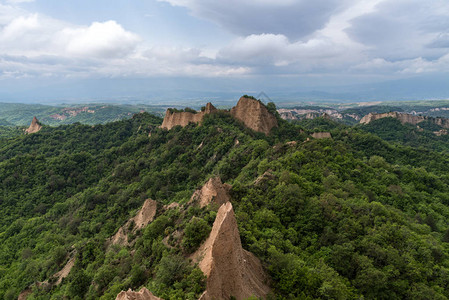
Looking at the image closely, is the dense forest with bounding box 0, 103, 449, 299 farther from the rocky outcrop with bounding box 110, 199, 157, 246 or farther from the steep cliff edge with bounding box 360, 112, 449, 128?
the steep cliff edge with bounding box 360, 112, 449, 128

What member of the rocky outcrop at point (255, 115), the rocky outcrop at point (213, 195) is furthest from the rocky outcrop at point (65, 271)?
the rocky outcrop at point (255, 115)

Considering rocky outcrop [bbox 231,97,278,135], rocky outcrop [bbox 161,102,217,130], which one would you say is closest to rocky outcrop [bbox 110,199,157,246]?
rocky outcrop [bbox 231,97,278,135]

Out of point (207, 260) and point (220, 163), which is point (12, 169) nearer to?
point (220, 163)

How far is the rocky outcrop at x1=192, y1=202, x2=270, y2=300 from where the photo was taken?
606 inches

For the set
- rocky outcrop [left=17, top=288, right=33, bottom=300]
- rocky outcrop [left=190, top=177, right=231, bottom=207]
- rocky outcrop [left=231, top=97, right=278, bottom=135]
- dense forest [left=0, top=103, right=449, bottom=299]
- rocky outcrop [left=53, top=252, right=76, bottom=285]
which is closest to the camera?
dense forest [left=0, top=103, right=449, bottom=299]

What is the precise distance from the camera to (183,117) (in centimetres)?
8050

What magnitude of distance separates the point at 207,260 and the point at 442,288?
2157 centimetres

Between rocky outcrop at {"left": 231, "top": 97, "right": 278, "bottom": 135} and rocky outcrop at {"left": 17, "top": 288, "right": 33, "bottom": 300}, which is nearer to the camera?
rocky outcrop at {"left": 17, "top": 288, "right": 33, "bottom": 300}

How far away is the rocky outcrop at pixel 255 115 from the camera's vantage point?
225 feet

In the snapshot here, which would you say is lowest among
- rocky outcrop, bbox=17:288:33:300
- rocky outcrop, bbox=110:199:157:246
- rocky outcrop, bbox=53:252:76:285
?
rocky outcrop, bbox=17:288:33:300

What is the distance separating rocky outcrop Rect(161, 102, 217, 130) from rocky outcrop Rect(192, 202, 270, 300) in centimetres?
5937

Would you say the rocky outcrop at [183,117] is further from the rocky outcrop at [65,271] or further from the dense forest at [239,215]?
the rocky outcrop at [65,271]

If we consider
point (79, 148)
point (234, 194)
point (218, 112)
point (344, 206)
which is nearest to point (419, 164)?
point (344, 206)

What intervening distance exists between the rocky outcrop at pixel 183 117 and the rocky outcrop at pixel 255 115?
8657mm
